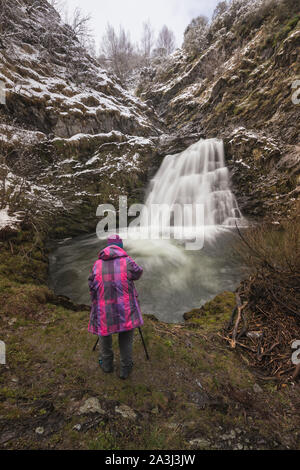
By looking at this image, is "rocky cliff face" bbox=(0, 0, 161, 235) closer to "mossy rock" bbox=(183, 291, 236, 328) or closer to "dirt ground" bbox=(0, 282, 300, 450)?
"dirt ground" bbox=(0, 282, 300, 450)

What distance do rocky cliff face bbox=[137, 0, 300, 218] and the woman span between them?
9.29 metres

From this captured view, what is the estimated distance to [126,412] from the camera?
6.84 ft

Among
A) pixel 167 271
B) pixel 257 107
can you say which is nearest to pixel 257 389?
pixel 167 271

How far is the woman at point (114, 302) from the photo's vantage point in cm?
238

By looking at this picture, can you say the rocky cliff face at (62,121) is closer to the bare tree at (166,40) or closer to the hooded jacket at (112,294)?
the hooded jacket at (112,294)

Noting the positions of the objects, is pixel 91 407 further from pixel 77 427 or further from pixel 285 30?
pixel 285 30

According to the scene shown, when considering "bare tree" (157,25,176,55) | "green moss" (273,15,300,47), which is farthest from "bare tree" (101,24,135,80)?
"green moss" (273,15,300,47)

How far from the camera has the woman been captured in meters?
2.38

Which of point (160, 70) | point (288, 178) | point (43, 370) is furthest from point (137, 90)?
point (43, 370)

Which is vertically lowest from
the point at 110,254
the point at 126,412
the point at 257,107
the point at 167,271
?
the point at 126,412

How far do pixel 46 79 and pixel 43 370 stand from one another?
19.2 m

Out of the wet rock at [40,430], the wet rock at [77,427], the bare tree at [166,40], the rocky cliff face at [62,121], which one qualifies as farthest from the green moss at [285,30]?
the bare tree at [166,40]

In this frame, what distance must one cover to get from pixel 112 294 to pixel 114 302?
10 cm

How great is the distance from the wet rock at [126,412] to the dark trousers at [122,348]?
451mm
